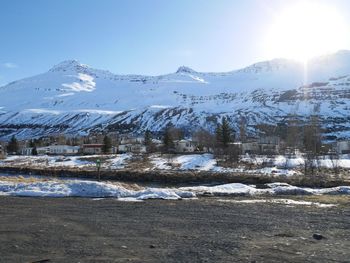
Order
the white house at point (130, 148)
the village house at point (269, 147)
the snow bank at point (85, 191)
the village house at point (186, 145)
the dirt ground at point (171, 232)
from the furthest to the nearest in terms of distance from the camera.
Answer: the white house at point (130, 148) → the village house at point (186, 145) → the village house at point (269, 147) → the snow bank at point (85, 191) → the dirt ground at point (171, 232)

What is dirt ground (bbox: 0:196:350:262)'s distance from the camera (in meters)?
12.3

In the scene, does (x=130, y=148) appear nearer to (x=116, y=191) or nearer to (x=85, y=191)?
(x=85, y=191)

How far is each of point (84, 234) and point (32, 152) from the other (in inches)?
5078

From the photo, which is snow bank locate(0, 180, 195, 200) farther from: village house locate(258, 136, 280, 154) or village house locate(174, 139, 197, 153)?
village house locate(174, 139, 197, 153)

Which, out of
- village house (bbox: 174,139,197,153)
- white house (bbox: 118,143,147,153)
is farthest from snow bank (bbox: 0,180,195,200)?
white house (bbox: 118,143,147,153)

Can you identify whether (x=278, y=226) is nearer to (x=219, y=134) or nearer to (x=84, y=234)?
(x=84, y=234)

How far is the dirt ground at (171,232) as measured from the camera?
12.3 metres

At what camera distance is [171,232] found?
52.3 ft

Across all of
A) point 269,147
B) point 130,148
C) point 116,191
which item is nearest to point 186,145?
point 130,148

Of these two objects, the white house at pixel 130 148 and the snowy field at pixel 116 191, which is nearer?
the snowy field at pixel 116 191

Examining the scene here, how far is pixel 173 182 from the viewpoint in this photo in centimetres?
5650

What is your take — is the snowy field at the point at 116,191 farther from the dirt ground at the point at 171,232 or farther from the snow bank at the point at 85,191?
the dirt ground at the point at 171,232

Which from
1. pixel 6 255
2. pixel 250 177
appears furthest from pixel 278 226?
pixel 250 177

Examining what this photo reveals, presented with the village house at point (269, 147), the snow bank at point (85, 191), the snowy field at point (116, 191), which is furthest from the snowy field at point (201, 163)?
the snow bank at point (85, 191)
